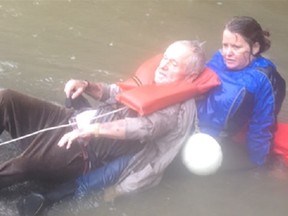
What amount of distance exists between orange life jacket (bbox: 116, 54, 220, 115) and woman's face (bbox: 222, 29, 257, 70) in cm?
16

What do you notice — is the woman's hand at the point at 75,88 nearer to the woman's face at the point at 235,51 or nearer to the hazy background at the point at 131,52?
the hazy background at the point at 131,52

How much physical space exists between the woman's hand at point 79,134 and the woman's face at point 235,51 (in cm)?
105

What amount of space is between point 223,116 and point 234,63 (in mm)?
351

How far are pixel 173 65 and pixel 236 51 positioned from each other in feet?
1.57

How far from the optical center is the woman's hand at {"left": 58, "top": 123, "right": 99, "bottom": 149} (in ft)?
9.23

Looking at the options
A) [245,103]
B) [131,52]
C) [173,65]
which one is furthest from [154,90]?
[131,52]

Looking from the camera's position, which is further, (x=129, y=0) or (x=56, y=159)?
(x=129, y=0)

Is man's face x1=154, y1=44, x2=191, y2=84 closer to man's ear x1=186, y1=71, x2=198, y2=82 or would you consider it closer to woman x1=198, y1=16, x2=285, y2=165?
man's ear x1=186, y1=71, x2=198, y2=82

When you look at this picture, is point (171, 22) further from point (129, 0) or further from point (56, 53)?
point (56, 53)

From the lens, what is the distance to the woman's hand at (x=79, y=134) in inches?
111

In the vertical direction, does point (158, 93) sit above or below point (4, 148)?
above

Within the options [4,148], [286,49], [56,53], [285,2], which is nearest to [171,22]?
[286,49]

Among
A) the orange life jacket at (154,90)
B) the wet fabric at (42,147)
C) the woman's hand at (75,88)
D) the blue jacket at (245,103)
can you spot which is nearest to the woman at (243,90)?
the blue jacket at (245,103)

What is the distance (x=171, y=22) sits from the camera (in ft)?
20.3
